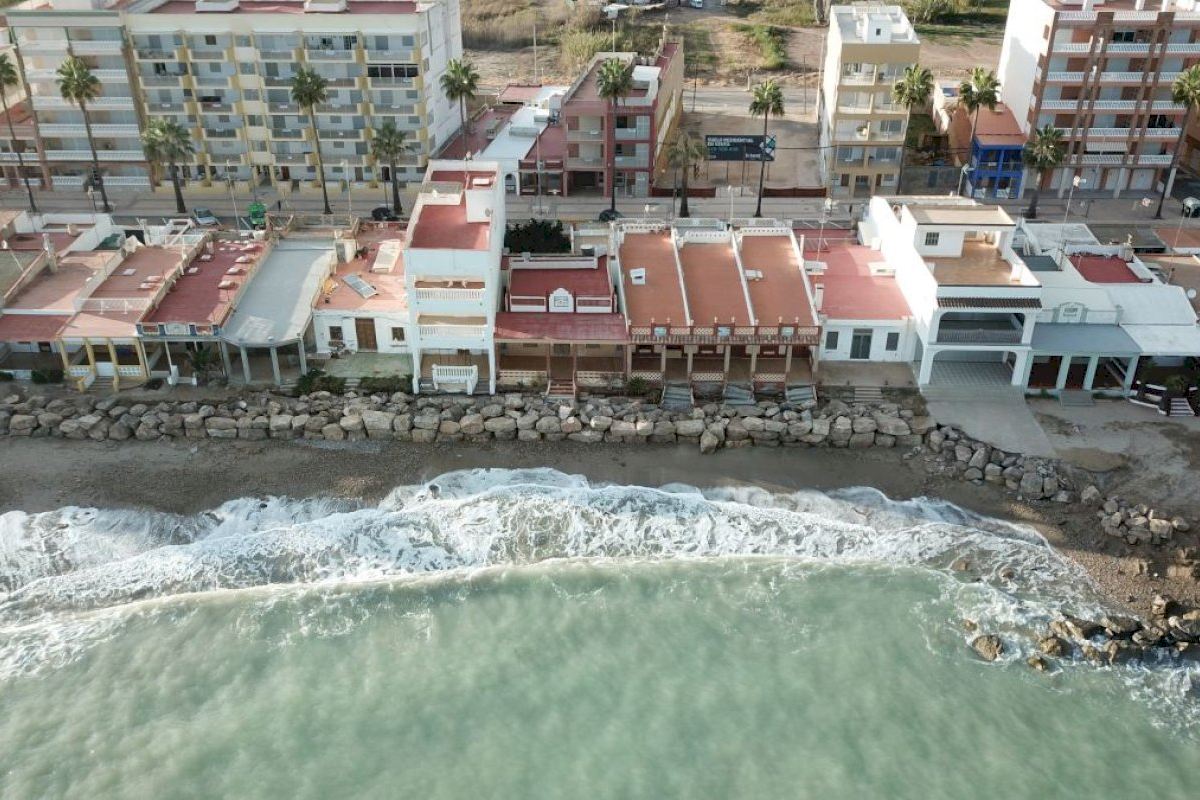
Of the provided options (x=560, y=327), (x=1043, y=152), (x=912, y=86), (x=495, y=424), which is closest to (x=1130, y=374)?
(x=1043, y=152)

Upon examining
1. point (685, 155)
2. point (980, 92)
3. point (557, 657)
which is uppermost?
point (980, 92)

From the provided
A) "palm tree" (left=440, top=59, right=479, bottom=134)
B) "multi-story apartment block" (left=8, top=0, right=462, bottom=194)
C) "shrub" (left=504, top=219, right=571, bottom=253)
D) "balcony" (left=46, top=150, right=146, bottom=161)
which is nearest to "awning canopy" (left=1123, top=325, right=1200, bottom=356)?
"shrub" (left=504, top=219, right=571, bottom=253)

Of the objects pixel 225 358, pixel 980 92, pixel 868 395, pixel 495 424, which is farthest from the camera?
pixel 980 92

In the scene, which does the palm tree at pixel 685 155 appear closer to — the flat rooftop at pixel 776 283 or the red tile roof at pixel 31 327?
the flat rooftop at pixel 776 283

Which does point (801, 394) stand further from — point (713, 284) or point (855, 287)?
point (855, 287)

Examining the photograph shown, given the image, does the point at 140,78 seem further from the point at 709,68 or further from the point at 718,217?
the point at 709,68

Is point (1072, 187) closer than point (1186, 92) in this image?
No

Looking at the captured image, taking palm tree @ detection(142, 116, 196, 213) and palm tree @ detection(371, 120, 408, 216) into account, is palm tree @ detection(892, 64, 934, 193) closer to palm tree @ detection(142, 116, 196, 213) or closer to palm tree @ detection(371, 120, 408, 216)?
palm tree @ detection(371, 120, 408, 216)
